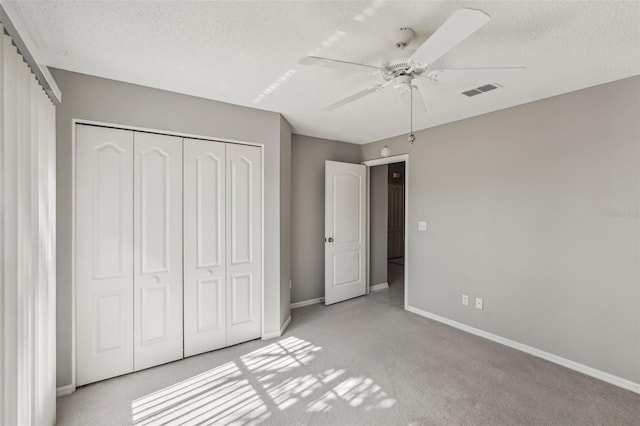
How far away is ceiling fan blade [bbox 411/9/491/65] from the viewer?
3.82ft

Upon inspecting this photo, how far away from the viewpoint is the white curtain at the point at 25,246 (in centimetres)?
128

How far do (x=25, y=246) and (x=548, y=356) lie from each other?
409cm

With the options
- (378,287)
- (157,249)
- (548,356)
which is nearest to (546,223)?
(548,356)

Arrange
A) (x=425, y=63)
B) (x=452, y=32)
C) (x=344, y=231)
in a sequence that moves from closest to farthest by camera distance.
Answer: (x=452, y=32), (x=425, y=63), (x=344, y=231)

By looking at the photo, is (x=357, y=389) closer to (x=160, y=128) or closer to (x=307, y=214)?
(x=307, y=214)

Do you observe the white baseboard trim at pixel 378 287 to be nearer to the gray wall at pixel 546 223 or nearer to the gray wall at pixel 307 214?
the gray wall at pixel 307 214

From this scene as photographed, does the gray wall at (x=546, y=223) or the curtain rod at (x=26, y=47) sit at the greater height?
the curtain rod at (x=26, y=47)

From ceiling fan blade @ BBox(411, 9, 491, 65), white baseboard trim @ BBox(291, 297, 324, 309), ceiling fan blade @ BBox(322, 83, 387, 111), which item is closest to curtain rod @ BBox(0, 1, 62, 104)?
ceiling fan blade @ BBox(322, 83, 387, 111)

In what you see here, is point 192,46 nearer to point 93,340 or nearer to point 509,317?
point 93,340

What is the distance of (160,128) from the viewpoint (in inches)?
102

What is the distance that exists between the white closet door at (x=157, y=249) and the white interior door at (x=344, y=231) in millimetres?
2112

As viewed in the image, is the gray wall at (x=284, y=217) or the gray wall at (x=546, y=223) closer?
the gray wall at (x=546, y=223)

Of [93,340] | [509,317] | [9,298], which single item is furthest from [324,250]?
[9,298]

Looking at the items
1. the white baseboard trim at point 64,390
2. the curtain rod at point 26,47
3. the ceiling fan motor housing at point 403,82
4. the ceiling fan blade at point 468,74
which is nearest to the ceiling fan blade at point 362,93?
the ceiling fan motor housing at point 403,82
